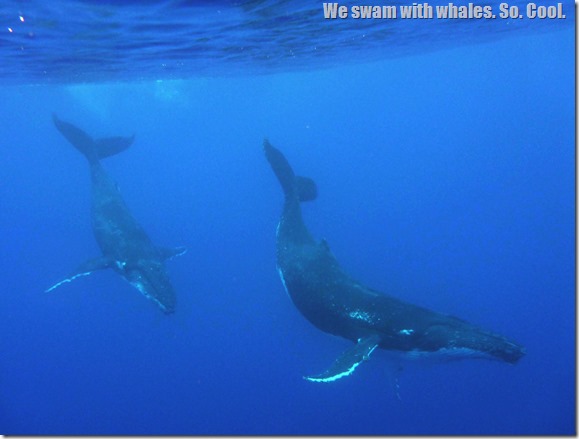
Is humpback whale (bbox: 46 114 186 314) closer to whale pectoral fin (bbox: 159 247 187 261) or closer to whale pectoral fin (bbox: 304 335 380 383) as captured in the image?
whale pectoral fin (bbox: 159 247 187 261)

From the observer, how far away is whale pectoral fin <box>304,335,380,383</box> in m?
8.48

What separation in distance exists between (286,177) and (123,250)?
5956 millimetres

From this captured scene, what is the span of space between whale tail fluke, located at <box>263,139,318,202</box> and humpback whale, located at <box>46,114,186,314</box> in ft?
15.6

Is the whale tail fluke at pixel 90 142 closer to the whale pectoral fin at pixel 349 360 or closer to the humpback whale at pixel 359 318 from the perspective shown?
the humpback whale at pixel 359 318

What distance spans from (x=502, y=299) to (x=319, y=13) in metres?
18.5

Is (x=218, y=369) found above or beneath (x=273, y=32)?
beneath

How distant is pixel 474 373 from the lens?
19078 mm

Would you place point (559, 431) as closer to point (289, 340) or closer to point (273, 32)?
point (289, 340)

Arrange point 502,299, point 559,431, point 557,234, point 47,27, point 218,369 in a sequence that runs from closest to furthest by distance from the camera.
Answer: point 47,27 → point 559,431 → point 218,369 → point 502,299 → point 557,234

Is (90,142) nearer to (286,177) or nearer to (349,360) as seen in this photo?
(286,177)

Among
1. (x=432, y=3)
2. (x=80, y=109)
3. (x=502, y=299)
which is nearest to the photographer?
(x=432, y=3)

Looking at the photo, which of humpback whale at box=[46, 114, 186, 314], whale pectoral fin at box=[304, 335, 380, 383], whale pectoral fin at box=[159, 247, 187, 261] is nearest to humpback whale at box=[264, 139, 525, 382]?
whale pectoral fin at box=[304, 335, 380, 383]

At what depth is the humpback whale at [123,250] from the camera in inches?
554

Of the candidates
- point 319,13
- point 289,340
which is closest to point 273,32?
point 319,13
